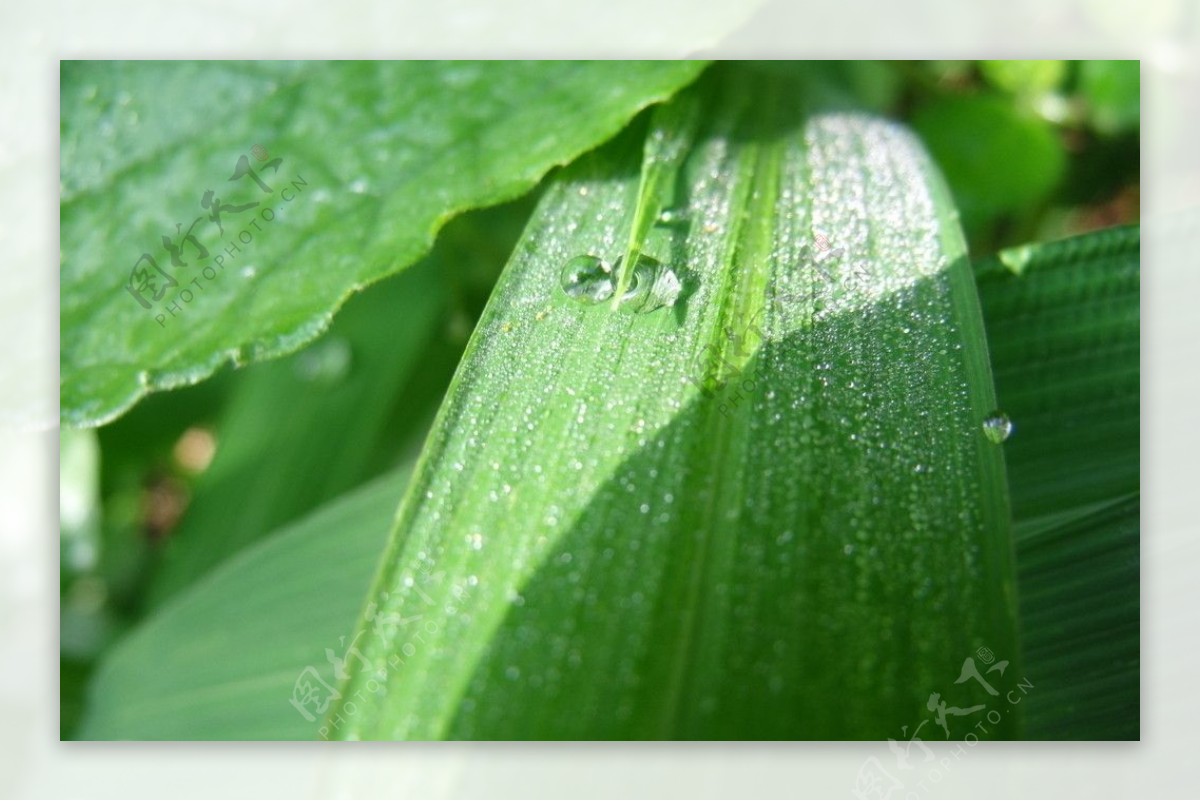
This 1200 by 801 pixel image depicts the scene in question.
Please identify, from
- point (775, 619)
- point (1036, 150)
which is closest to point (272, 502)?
point (775, 619)

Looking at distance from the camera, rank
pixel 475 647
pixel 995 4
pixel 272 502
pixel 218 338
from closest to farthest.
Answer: pixel 475 647 → pixel 218 338 → pixel 995 4 → pixel 272 502

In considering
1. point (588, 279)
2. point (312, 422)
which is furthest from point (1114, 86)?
point (312, 422)

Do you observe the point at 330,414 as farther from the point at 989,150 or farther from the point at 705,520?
the point at 989,150

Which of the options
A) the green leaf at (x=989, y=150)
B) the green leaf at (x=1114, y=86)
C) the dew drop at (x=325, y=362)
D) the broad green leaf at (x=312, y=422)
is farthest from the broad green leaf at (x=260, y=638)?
the green leaf at (x=1114, y=86)

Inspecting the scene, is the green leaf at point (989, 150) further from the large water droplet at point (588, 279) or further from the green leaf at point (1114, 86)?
the large water droplet at point (588, 279)

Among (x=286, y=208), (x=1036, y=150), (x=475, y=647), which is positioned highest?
(x=1036, y=150)

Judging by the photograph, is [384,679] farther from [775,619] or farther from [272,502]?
[272,502]
